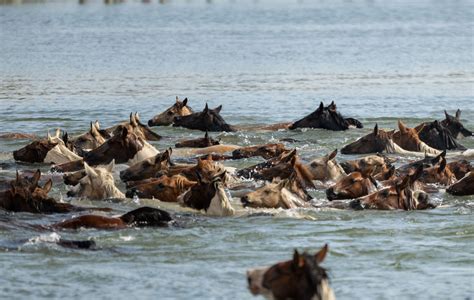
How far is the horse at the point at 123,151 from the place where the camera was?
14.5m

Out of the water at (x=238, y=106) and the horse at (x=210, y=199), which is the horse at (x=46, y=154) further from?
the horse at (x=210, y=199)

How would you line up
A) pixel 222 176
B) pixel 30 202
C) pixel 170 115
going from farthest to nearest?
pixel 170 115 < pixel 222 176 < pixel 30 202

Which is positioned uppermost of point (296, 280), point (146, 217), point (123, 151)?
point (296, 280)

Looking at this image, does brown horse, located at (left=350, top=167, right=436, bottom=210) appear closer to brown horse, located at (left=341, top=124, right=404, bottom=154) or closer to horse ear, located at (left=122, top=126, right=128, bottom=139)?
horse ear, located at (left=122, top=126, right=128, bottom=139)

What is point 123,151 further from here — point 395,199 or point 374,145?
point 395,199

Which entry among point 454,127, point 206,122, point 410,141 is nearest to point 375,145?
point 410,141

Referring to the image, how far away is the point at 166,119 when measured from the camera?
19.6 m

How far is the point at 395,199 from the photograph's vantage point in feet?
39.1

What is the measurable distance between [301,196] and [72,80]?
1711 cm

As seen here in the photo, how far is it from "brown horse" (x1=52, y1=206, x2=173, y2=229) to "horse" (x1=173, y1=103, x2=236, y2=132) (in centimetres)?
806

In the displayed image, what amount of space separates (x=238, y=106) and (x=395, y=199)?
11518 mm

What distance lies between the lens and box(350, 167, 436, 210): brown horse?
39.0 feet

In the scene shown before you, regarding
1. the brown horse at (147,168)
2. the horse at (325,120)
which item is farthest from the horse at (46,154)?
the horse at (325,120)

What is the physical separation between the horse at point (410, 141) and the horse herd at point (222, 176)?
0.5 inches
